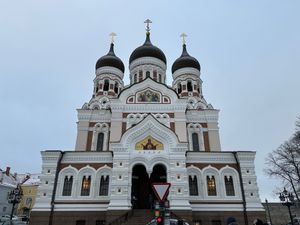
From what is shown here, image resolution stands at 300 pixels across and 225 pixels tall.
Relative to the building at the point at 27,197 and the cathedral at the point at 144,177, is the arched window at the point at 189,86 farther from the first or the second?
the building at the point at 27,197

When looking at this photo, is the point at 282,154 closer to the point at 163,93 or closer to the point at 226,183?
the point at 226,183

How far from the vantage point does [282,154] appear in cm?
2858

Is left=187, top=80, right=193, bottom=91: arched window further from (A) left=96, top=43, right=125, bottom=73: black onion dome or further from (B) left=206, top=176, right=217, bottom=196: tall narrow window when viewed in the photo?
(B) left=206, top=176, right=217, bottom=196: tall narrow window

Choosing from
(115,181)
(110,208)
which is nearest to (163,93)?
(115,181)

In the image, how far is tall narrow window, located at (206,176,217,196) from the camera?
21.9 m

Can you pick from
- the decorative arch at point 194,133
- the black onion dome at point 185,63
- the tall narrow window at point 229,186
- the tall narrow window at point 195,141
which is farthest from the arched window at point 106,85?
the tall narrow window at point 229,186

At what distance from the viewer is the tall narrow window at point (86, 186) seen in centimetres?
2172

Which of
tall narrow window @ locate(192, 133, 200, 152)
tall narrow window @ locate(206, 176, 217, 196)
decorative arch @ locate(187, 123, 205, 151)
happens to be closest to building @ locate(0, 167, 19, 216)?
decorative arch @ locate(187, 123, 205, 151)

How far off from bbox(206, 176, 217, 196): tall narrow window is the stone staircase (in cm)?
579

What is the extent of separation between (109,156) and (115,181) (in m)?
2.81

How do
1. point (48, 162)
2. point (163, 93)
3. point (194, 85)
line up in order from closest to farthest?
1. point (48, 162)
2. point (163, 93)
3. point (194, 85)

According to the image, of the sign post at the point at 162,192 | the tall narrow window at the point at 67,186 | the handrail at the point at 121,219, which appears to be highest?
the tall narrow window at the point at 67,186

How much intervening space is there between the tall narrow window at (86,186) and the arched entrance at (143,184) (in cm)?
399

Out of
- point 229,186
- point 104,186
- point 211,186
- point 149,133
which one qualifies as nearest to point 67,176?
point 104,186
